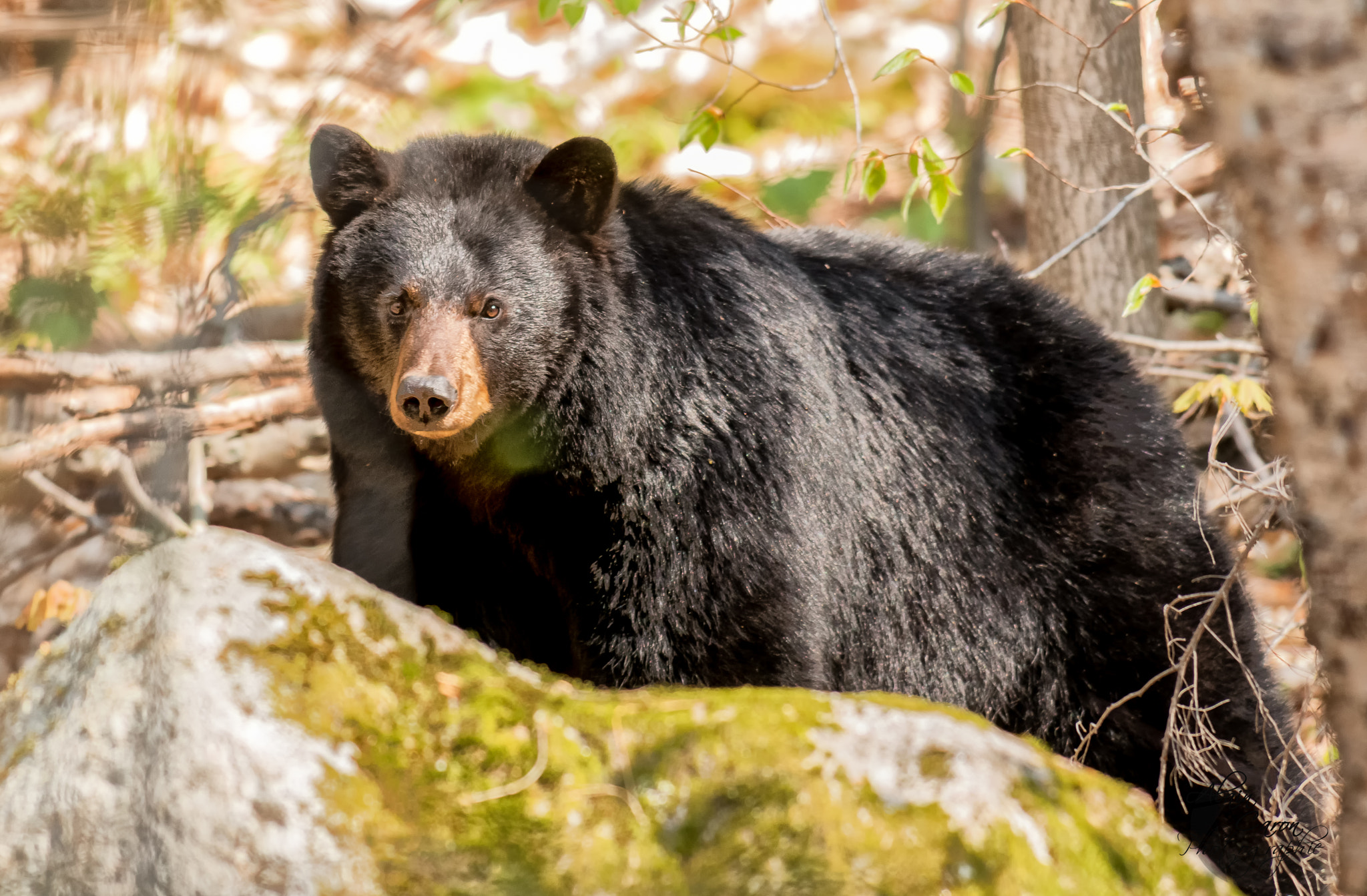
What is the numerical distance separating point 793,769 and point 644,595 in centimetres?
127

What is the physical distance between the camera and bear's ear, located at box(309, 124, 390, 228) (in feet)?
12.7

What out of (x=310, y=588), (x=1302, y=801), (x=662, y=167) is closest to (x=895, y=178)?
(x=662, y=167)

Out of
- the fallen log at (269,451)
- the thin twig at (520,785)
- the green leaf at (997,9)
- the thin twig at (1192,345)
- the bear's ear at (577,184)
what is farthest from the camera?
the fallen log at (269,451)

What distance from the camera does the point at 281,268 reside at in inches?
289

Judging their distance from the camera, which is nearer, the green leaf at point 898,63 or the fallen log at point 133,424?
the green leaf at point 898,63

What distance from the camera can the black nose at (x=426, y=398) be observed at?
11.5 ft

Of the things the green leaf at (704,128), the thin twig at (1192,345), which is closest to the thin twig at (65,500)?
the green leaf at (704,128)

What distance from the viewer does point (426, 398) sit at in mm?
3533

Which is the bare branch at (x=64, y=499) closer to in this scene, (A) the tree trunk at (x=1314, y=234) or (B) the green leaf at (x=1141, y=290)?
(B) the green leaf at (x=1141, y=290)

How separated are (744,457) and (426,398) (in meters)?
0.96

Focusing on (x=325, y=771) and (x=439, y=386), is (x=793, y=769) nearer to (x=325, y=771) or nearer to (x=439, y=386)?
(x=325, y=771)

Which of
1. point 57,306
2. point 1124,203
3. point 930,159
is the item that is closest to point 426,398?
point 57,306

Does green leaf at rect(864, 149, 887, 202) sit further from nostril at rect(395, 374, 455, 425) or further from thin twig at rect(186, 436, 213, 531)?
thin twig at rect(186, 436, 213, 531)

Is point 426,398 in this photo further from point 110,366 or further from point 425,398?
point 110,366
